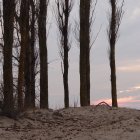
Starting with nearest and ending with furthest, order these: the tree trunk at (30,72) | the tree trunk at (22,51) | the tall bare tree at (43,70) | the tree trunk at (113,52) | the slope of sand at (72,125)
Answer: the slope of sand at (72,125) < the tree trunk at (22,51) < the tall bare tree at (43,70) < the tree trunk at (30,72) < the tree trunk at (113,52)

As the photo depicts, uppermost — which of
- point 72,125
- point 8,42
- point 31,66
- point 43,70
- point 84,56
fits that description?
point 84,56

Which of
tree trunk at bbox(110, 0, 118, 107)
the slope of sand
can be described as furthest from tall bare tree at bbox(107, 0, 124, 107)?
the slope of sand

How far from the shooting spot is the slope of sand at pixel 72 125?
444 inches

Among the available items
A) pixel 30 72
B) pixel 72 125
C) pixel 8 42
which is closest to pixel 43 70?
pixel 30 72

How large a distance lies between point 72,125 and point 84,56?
294 inches

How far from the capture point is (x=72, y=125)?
538 inches

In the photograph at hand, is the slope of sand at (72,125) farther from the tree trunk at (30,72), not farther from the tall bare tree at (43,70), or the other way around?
the tree trunk at (30,72)

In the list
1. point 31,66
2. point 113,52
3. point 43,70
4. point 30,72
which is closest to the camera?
point 43,70

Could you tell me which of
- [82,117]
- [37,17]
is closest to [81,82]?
[37,17]

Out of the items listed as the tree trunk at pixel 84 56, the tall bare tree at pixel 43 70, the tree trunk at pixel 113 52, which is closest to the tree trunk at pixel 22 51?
the tall bare tree at pixel 43 70

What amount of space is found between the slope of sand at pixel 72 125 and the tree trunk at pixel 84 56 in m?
3.59

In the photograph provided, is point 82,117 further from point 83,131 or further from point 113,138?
point 113,138

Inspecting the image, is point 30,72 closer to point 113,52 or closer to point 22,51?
point 22,51

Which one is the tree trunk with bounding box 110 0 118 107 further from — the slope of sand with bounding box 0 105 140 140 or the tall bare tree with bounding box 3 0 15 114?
the tall bare tree with bounding box 3 0 15 114
